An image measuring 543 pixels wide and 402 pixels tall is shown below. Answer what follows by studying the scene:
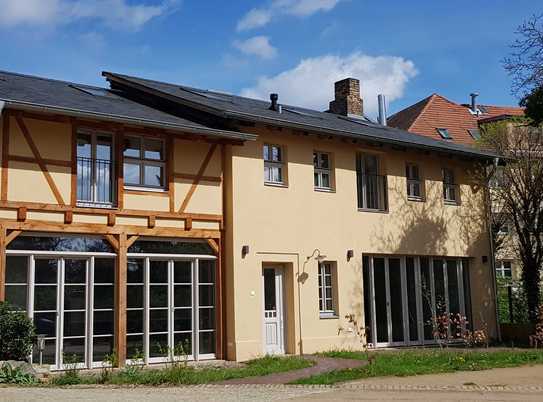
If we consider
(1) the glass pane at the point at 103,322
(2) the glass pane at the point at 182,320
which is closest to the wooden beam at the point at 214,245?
(2) the glass pane at the point at 182,320

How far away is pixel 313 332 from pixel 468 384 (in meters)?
6.51

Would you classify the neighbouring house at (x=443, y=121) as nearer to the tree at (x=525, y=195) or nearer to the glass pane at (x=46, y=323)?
the tree at (x=525, y=195)

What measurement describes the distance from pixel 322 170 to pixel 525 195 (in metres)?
6.79

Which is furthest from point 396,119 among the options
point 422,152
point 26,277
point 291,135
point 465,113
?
point 26,277

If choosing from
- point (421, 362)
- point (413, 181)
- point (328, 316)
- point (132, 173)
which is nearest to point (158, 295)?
point (132, 173)

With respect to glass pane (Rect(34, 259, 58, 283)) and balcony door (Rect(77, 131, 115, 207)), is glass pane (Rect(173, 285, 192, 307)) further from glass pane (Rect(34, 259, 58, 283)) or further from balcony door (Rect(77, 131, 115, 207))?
glass pane (Rect(34, 259, 58, 283))

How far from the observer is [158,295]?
52.1 ft

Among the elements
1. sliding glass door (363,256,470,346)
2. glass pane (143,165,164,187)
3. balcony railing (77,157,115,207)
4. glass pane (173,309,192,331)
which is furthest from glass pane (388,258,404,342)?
balcony railing (77,157,115,207)

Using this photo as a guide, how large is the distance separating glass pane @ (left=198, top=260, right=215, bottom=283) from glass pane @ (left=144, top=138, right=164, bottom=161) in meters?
2.46

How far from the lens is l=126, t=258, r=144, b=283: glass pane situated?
15.5m

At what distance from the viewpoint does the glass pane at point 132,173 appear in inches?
621

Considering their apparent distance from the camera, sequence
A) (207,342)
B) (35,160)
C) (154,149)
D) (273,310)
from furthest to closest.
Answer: (273,310), (207,342), (154,149), (35,160)

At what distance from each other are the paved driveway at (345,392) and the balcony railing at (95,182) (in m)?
4.57

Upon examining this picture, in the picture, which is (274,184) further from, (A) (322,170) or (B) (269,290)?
(B) (269,290)
